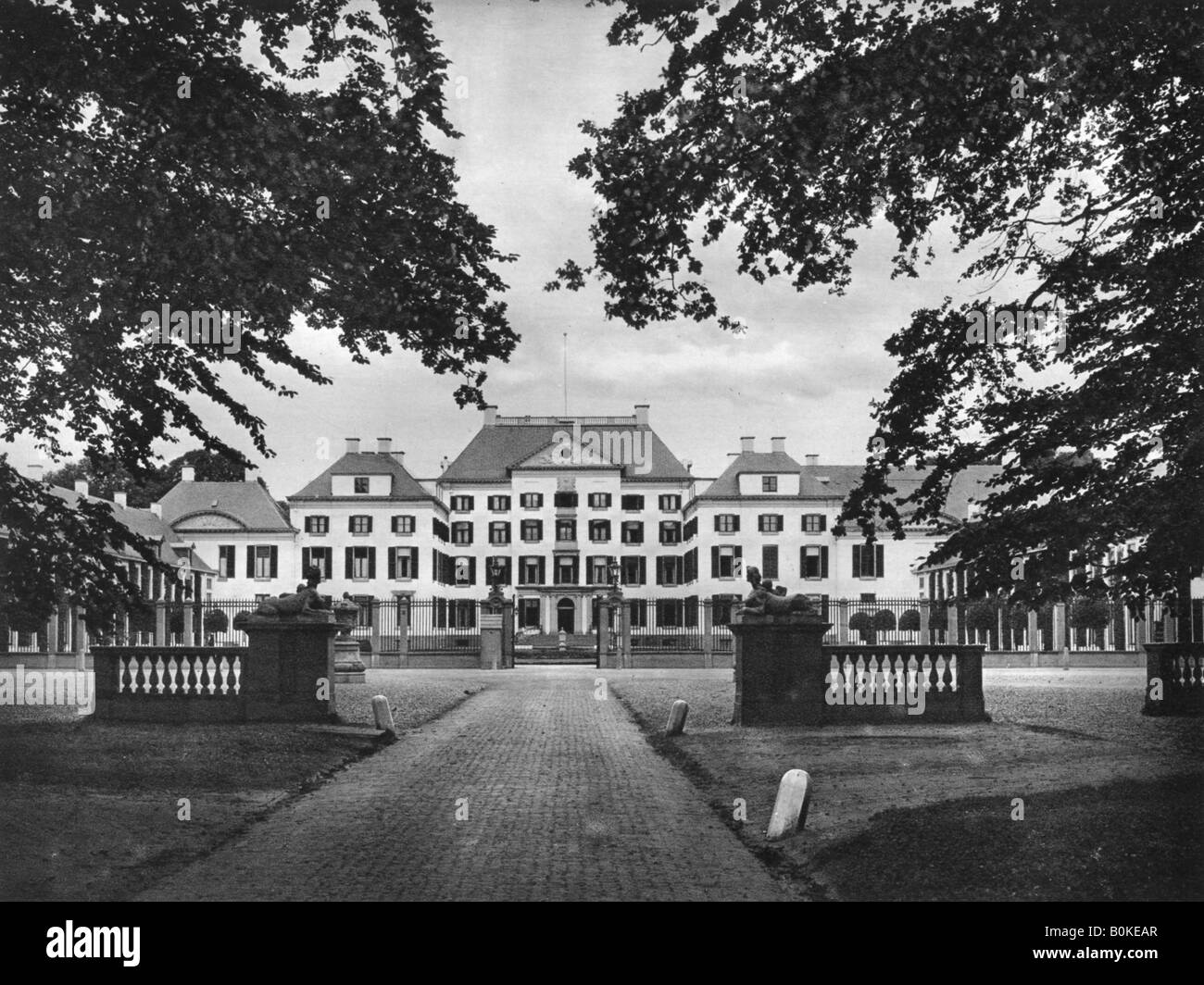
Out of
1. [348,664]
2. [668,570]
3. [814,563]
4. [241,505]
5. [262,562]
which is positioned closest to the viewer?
[348,664]

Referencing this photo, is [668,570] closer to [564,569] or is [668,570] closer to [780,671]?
[564,569]

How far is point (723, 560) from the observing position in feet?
202

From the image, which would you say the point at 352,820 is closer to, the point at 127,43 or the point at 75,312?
the point at 75,312

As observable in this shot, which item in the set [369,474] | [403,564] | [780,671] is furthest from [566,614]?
[780,671]

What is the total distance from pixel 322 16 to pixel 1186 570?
7.79 m

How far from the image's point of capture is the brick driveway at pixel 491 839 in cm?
621

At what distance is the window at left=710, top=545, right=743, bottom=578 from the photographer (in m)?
61.0

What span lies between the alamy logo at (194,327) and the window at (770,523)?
52.5 meters

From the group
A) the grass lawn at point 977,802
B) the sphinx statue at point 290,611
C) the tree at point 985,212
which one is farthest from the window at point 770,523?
the tree at point 985,212

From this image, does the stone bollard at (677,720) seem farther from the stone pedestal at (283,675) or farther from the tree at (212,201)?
the tree at (212,201)

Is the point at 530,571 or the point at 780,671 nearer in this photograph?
the point at 780,671

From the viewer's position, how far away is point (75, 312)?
9688mm

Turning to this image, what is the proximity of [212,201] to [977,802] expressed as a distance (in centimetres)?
732
